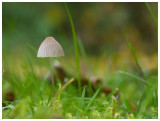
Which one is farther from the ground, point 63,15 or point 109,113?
point 63,15

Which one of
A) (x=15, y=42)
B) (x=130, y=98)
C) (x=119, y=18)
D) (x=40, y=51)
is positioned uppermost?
(x=119, y=18)

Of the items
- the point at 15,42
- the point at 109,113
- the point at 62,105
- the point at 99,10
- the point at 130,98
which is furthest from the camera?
the point at 99,10

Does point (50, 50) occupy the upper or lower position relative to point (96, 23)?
lower

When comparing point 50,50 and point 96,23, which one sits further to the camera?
point 96,23

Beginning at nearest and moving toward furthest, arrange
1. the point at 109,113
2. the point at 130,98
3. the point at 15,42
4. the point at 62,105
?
the point at 109,113 → the point at 62,105 → the point at 130,98 → the point at 15,42

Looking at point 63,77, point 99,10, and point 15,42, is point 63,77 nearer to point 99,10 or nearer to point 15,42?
point 15,42

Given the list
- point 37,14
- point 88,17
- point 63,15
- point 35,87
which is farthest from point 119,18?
point 35,87

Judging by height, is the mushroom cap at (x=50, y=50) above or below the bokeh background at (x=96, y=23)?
below

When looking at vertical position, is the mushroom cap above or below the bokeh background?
below

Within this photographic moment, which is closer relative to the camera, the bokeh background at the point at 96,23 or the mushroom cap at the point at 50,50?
the mushroom cap at the point at 50,50

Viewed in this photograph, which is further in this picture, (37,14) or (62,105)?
(37,14)

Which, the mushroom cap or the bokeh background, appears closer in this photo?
the mushroom cap
